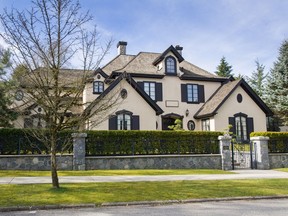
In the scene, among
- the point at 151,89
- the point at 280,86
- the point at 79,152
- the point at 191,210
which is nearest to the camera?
the point at 191,210

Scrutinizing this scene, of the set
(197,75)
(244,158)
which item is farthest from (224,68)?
(244,158)

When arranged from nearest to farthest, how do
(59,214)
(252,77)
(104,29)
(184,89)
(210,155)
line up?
(59,214) < (104,29) < (210,155) < (184,89) < (252,77)

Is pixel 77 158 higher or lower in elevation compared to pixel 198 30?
lower

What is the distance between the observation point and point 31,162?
13977mm

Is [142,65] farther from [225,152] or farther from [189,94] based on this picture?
[225,152]

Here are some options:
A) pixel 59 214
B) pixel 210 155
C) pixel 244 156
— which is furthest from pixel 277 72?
pixel 59 214

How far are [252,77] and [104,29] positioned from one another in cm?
4636

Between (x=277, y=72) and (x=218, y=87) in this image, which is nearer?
(x=218, y=87)

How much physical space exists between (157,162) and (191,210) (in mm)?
8407

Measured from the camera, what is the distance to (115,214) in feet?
22.1

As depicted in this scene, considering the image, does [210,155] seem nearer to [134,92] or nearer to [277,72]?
[134,92]

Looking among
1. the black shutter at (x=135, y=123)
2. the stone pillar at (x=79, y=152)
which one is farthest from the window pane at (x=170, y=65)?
the stone pillar at (x=79, y=152)

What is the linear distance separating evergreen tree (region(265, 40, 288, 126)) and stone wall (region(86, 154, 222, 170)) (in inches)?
663

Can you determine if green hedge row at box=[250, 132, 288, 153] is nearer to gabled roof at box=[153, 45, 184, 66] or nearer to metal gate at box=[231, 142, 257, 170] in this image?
metal gate at box=[231, 142, 257, 170]
